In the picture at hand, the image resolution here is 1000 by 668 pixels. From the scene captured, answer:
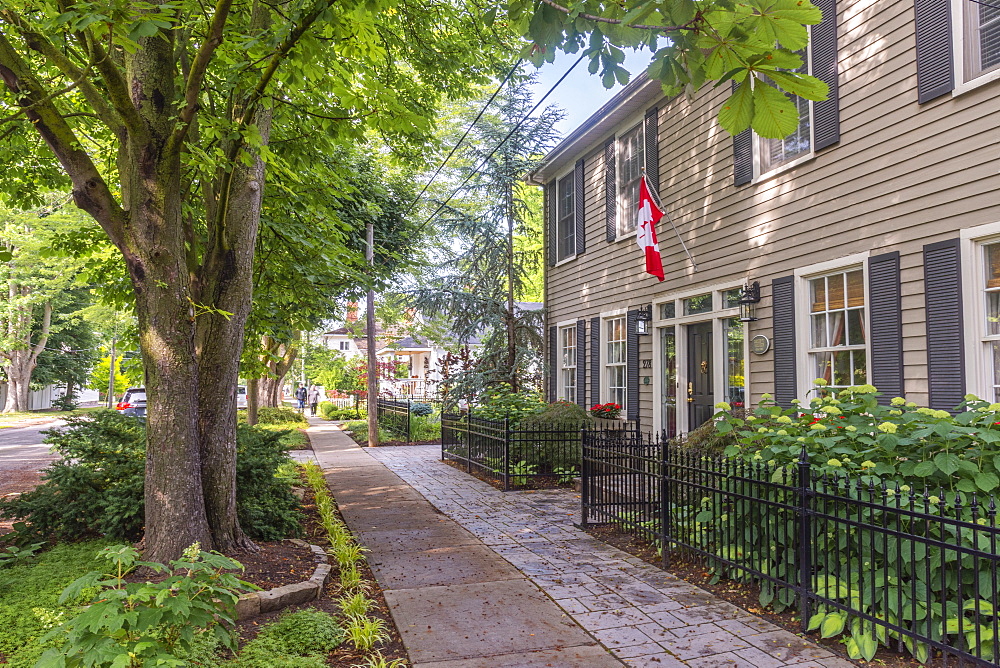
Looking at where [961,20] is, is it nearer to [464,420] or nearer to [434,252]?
[464,420]

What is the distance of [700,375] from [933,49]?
4918 millimetres

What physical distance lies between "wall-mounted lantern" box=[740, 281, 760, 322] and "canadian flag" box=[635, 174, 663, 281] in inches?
60.5

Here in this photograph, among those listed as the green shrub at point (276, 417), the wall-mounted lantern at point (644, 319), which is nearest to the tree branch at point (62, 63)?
the wall-mounted lantern at point (644, 319)

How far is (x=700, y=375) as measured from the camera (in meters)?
9.60

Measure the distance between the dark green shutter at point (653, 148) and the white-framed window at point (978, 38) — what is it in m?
5.04

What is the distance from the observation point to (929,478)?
3887mm

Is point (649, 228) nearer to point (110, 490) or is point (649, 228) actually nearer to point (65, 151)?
point (65, 151)

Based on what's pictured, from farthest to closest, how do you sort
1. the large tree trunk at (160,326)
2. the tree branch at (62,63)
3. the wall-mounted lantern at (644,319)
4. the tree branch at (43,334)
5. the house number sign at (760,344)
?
1. the tree branch at (43,334)
2. the wall-mounted lantern at (644,319)
3. the house number sign at (760,344)
4. the large tree trunk at (160,326)
5. the tree branch at (62,63)

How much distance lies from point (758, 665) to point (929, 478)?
1.50 meters

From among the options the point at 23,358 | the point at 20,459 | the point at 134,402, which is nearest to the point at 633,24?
the point at 20,459

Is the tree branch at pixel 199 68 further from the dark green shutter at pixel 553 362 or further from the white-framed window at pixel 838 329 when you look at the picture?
the dark green shutter at pixel 553 362

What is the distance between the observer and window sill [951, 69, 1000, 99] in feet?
17.8

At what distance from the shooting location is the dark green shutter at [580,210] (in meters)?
13.4

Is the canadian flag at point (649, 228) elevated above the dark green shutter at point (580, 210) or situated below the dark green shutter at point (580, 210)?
below
